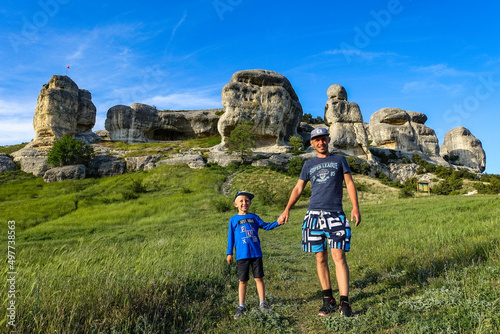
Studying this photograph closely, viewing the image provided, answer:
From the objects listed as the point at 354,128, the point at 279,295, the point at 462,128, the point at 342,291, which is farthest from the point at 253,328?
the point at 462,128

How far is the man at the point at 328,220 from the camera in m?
3.97

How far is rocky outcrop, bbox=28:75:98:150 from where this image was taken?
1763 inches

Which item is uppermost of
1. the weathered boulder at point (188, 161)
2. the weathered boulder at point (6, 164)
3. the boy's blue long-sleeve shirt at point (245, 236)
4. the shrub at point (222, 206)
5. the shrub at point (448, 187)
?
the weathered boulder at point (6, 164)

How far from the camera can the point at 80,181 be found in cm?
3316

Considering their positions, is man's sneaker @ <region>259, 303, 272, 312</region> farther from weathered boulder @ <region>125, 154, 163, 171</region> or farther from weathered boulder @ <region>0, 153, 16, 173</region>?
weathered boulder @ <region>0, 153, 16, 173</region>

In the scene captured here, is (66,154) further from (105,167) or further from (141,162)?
Result: (141,162)

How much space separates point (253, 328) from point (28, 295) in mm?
2536

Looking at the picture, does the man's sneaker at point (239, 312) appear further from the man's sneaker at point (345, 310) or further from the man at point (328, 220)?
the man's sneaker at point (345, 310)

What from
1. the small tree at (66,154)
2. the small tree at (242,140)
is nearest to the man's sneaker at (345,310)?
the small tree at (242,140)

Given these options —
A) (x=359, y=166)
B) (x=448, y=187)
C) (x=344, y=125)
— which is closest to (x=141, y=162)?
(x=359, y=166)

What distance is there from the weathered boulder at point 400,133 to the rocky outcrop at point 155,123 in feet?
100

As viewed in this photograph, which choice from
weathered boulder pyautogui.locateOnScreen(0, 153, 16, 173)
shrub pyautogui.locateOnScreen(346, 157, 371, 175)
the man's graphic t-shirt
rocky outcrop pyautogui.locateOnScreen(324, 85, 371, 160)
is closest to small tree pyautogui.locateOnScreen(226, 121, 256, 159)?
shrub pyautogui.locateOnScreen(346, 157, 371, 175)

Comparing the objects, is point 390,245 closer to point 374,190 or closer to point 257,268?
point 257,268

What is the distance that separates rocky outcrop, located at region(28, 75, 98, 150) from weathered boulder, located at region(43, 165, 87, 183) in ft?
40.8
